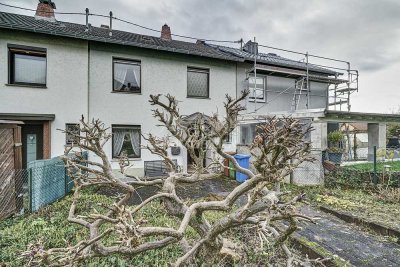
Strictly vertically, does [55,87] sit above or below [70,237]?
above

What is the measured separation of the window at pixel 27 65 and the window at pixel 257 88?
9.78 metres

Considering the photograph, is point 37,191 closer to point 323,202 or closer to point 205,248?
point 205,248

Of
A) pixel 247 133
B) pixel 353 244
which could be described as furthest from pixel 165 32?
pixel 353 244

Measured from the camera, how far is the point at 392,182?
754 cm

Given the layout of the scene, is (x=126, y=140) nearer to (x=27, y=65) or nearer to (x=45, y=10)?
(x=27, y=65)

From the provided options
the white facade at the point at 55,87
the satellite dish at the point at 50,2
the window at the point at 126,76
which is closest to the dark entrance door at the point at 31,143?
the white facade at the point at 55,87

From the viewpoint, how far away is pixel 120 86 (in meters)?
10.6

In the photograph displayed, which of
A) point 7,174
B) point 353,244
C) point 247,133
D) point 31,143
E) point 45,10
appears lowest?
point 353,244

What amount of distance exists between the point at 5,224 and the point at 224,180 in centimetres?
756

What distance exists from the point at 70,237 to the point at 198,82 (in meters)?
9.22

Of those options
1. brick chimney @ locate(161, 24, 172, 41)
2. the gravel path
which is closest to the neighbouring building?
brick chimney @ locate(161, 24, 172, 41)

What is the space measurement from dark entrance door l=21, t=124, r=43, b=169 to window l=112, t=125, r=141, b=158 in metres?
2.79

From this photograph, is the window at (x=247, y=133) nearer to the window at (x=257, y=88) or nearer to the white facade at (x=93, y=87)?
the white facade at (x=93, y=87)

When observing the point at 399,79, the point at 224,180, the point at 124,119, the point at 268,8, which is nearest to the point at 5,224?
the point at 124,119
